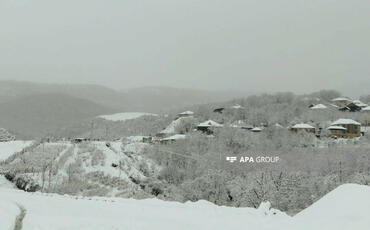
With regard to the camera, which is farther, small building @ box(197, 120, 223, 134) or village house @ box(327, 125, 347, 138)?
small building @ box(197, 120, 223, 134)

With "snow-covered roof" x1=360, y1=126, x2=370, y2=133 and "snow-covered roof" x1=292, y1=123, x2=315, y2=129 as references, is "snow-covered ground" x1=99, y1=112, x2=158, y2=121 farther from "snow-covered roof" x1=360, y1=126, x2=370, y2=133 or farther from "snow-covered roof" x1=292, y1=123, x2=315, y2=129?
"snow-covered roof" x1=360, y1=126, x2=370, y2=133

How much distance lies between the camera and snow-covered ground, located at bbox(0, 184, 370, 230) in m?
14.6

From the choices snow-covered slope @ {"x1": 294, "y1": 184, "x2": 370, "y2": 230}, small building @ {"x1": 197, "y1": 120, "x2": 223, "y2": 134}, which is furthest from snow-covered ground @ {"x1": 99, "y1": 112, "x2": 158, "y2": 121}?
snow-covered slope @ {"x1": 294, "y1": 184, "x2": 370, "y2": 230}

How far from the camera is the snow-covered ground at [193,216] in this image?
1458 cm

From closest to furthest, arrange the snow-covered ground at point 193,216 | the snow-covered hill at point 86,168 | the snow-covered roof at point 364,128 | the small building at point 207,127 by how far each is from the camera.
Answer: the snow-covered ground at point 193,216 < the snow-covered hill at point 86,168 < the snow-covered roof at point 364,128 < the small building at point 207,127

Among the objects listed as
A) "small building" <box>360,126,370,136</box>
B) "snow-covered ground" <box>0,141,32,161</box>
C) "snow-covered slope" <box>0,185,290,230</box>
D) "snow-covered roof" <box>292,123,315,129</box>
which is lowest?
"snow-covered ground" <box>0,141,32,161</box>

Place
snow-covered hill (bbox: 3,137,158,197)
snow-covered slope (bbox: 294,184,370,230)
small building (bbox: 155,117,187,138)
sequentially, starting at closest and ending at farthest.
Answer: snow-covered slope (bbox: 294,184,370,230) < snow-covered hill (bbox: 3,137,158,197) < small building (bbox: 155,117,187,138)

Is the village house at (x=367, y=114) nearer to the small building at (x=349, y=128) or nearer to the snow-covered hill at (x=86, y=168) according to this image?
the small building at (x=349, y=128)

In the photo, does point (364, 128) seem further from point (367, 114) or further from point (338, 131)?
point (338, 131)

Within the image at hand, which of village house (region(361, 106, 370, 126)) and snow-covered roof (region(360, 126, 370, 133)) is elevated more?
village house (region(361, 106, 370, 126))

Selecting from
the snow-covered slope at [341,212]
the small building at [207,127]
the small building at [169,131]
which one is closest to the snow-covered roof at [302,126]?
the small building at [207,127]

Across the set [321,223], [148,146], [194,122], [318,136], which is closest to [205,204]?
[321,223]

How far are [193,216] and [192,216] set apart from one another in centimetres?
4

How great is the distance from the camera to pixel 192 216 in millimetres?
17844
